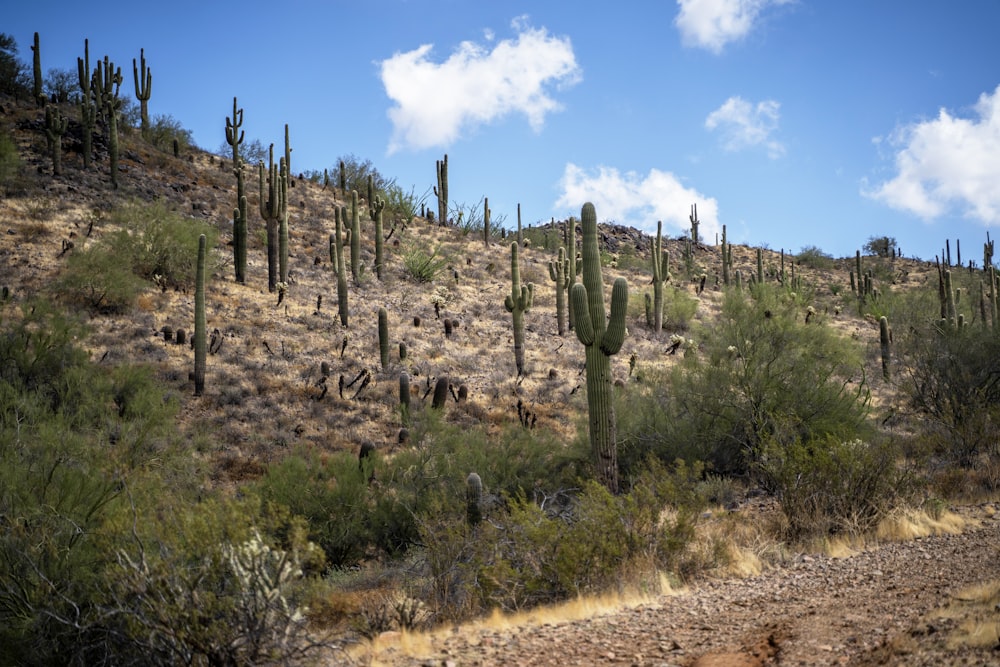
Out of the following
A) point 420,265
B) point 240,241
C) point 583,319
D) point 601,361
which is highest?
point 240,241

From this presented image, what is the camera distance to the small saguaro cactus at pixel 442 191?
1623 inches

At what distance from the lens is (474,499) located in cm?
1197

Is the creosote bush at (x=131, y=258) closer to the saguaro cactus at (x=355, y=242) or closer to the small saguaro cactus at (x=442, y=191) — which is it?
the saguaro cactus at (x=355, y=242)

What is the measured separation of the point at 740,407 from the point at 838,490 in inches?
167

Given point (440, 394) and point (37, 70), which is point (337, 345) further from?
point (37, 70)

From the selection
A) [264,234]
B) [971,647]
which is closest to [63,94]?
[264,234]

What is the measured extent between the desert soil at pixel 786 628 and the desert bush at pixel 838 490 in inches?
63.4

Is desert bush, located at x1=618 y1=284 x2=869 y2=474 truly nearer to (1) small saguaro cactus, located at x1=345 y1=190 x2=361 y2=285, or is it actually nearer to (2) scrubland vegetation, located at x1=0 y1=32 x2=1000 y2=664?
(2) scrubland vegetation, located at x1=0 y1=32 x2=1000 y2=664

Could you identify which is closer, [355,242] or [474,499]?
[474,499]

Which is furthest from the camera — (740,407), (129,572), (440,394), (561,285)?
(561,285)

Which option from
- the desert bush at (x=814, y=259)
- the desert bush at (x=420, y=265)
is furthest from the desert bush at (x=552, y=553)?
the desert bush at (x=814, y=259)

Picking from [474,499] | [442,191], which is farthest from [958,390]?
[442,191]

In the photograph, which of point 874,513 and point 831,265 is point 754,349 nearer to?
point 874,513

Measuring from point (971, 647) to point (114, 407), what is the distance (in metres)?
15.6
